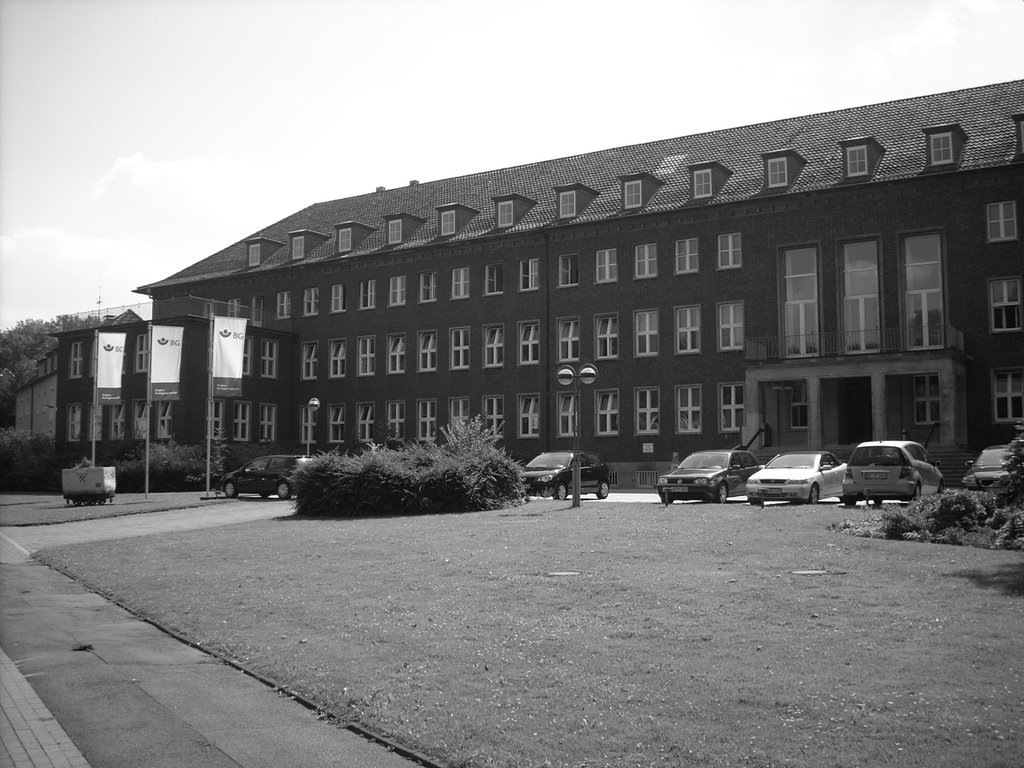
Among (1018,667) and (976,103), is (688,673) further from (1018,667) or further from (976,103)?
(976,103)

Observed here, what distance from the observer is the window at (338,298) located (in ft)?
197

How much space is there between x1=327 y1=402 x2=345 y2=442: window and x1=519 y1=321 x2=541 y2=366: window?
39.2 feet

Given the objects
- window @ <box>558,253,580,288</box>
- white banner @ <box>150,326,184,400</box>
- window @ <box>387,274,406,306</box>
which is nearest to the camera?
white banner @ <box>150,326,184,400</box>

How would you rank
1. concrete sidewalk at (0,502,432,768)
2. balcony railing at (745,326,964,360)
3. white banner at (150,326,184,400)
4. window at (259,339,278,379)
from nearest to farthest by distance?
1. concrete sidewalk at (0,502,432,768)
2. white banner at (150,326,184,400)
3. balcony railing at (745,326,964,360)
4. window at (259,339,278,379)

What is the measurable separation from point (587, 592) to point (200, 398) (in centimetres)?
4499

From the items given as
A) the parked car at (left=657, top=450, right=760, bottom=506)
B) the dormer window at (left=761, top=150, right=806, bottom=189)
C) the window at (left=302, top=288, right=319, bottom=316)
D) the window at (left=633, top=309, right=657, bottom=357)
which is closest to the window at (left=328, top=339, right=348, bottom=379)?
the window at (left=302, top=288, right=319, bottom=316)

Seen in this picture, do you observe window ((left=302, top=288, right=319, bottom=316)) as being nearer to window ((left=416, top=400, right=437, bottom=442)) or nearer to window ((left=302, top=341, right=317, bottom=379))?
window ((left=302, top=341, right=317, bottom=379))

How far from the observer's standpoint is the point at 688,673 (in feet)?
28.2

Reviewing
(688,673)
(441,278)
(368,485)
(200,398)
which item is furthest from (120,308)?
(688,673)

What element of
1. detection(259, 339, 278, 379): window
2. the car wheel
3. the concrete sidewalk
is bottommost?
the concrete sidewalk

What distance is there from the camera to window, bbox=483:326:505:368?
177ft

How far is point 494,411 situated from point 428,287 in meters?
8.06

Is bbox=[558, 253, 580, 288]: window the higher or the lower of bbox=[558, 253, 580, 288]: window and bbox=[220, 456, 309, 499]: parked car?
the higher

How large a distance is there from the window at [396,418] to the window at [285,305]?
30.2 feet
